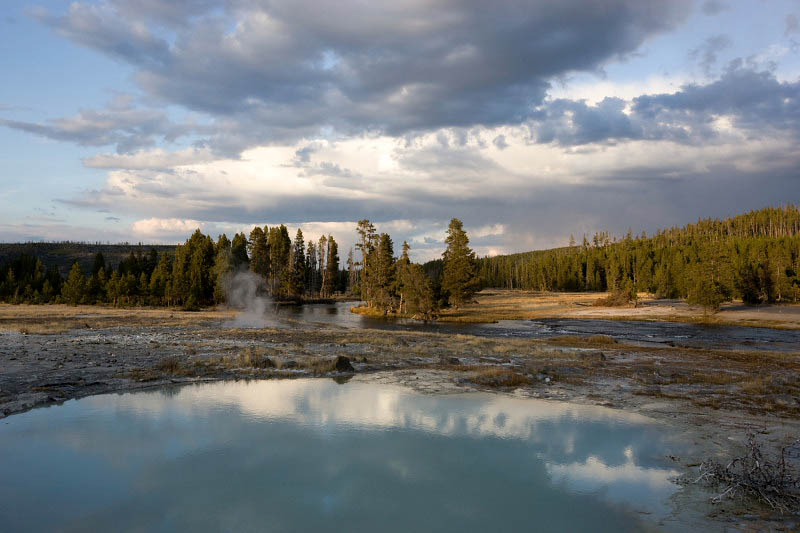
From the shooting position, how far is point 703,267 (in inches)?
2872

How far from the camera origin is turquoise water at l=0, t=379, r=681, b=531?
28.5ft

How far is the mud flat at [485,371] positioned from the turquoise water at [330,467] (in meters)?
1.51

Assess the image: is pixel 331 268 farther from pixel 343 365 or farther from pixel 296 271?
pixel 343 365

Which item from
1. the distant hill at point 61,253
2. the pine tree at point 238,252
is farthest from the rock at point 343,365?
the distant hill at point 61,253

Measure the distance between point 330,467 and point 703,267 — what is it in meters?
77.5

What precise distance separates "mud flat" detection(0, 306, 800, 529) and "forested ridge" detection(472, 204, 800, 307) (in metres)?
48.8

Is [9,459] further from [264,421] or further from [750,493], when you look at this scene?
[750,493]

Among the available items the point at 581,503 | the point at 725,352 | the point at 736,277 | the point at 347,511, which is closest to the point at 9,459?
the point at 347,511

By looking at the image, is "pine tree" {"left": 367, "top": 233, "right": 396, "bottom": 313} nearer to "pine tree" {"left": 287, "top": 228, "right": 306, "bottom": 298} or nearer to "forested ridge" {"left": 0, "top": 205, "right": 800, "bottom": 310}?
"forested ridge" {"left": 0, "top": 205, "right": 800, "bottom": 310}

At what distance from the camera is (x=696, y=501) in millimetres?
9391

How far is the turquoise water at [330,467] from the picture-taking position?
868 cm

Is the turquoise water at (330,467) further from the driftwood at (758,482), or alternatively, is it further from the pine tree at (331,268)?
the pine tree at (331,268)

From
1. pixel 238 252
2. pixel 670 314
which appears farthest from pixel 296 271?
pixel 670 314

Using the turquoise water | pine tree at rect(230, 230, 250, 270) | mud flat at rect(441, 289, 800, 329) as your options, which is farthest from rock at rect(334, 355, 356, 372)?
pine tree at rect(230, 230, 250, 270)
